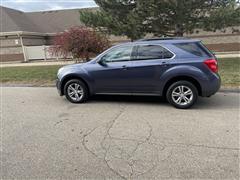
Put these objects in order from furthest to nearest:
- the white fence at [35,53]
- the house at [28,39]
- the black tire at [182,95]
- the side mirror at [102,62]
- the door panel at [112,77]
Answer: the white fence at [35,53], the house at [28,39], the side mirror at [102,62], the door panel at [112,77], the black tire at [182,95]

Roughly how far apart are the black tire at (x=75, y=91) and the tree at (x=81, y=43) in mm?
5049

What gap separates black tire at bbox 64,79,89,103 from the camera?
6.62 metres

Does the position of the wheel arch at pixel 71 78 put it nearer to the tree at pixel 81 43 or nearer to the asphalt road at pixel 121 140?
the asphalt road at pixel 121 140

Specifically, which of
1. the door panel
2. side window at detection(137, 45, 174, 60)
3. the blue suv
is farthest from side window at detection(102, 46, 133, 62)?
side window at detection(137, 45, 174, 60)

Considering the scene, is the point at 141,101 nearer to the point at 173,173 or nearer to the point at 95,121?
the point at 95,121

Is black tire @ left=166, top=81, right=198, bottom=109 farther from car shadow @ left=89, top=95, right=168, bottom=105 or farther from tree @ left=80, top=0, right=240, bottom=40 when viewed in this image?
tree @ left=80, top=0, right=240, bottom=40

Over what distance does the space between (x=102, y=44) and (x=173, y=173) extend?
377 inches

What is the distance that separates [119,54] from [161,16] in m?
7.25

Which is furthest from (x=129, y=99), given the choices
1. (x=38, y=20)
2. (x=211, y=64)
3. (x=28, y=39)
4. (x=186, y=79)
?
(x=38, y=20)

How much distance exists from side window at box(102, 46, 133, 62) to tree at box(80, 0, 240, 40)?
6207 mm

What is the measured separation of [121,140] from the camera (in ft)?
13.4

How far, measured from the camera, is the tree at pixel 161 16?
11734mm

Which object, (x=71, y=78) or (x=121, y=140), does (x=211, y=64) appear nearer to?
(x=121, y=140)

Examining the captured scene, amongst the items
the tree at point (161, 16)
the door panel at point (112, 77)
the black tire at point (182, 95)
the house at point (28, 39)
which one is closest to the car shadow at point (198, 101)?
the black tire at point (182, 95)
